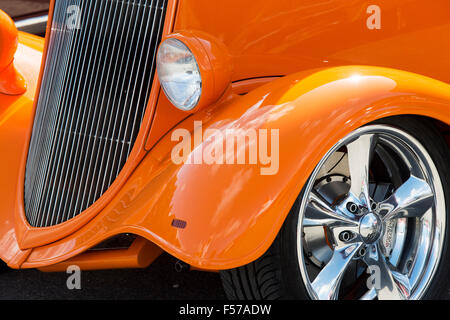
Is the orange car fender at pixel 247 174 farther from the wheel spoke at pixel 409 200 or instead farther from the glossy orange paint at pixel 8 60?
the glossy orange paint at pixel 8 60

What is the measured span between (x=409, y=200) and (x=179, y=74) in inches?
36.5

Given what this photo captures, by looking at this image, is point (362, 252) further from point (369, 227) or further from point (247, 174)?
point (247, 174)

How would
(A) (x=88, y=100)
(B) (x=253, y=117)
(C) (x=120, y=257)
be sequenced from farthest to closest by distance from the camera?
(A) (x=88, y=100)
(C) (x=120, y=257)
(B) (x=253, y=117)

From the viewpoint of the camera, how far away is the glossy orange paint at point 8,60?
2678 mm

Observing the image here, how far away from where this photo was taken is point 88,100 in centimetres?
214

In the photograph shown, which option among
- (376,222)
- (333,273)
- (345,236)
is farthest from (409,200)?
(333,273)

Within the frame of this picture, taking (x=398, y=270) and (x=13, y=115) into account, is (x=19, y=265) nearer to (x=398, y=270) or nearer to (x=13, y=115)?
(x=13, y=115)

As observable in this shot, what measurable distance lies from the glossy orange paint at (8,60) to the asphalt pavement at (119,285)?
826 millimetres

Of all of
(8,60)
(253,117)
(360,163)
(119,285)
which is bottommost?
(119,285)

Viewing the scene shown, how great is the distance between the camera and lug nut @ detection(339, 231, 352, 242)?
200 cm

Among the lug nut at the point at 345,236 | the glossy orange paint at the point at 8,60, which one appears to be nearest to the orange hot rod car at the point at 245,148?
the lug nut at the point at 345,236

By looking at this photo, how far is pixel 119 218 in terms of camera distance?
72.4 inches
